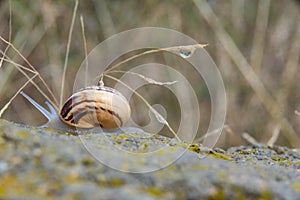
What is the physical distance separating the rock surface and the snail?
435 millimetres

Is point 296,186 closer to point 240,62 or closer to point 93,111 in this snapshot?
point 93,111

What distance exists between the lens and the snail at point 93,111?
1.55 metres

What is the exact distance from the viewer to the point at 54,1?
3289 mm

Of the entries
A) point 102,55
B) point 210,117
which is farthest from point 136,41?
point 210,117

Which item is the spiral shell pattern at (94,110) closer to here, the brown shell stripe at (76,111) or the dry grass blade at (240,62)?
the brown shell stripe at (76,111)

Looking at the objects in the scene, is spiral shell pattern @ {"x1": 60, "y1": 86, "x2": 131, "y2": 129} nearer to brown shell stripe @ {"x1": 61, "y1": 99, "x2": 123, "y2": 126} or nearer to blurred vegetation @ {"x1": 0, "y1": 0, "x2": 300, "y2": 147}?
brown shell stripe @ {"x1": 61, "y1": 99, "x2": 123, "y2": 126}

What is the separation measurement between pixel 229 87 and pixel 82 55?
3.71 feet

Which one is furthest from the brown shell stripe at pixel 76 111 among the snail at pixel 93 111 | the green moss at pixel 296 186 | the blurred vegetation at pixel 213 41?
the blurred vegetation at pixel 213 41

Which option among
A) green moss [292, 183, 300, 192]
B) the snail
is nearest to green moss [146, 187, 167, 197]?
green moss [292, 183, 300, 192]

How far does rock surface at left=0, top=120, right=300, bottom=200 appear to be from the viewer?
2.71 feet

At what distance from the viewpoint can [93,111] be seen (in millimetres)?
1565

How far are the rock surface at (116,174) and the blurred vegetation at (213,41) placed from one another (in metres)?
2.22

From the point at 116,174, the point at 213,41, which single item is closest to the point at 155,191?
the point at 116,174

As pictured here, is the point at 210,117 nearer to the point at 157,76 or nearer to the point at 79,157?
the point at 157,76
